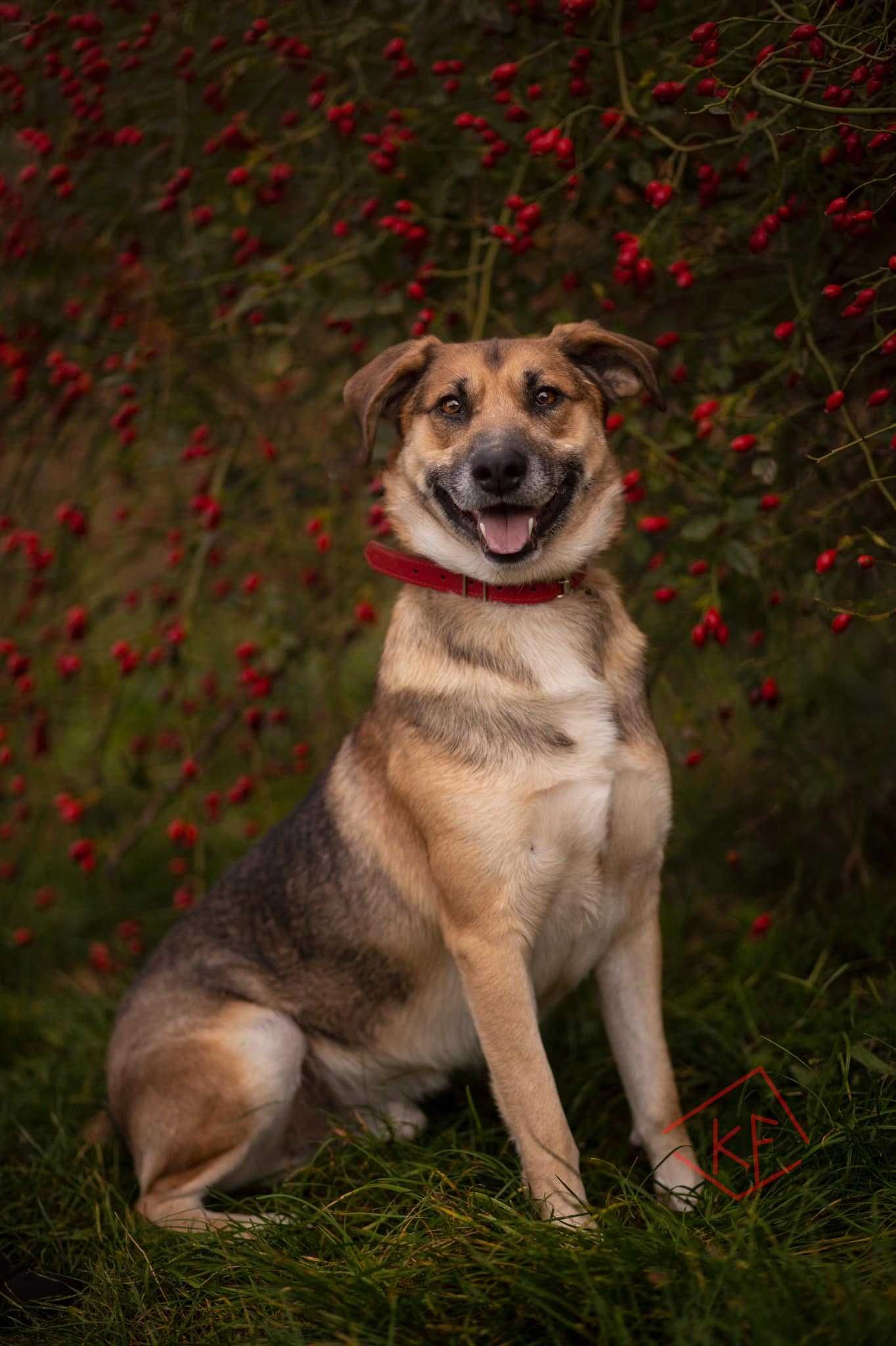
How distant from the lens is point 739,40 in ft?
11.4

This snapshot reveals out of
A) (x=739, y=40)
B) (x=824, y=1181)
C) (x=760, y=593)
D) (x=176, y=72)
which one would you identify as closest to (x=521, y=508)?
(x=760, y=593)

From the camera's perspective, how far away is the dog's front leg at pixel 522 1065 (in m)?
2.97

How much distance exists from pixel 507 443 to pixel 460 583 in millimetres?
413

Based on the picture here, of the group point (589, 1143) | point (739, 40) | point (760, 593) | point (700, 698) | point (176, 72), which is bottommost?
point (589, 1143)

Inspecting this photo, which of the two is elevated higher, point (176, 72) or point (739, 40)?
point (176, 72)

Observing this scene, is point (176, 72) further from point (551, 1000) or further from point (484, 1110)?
point (484, 1110)

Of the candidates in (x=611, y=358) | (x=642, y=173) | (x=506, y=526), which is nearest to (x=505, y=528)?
(x=506, y=526)

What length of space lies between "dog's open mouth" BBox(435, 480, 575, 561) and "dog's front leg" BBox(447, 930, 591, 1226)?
3.26 feet

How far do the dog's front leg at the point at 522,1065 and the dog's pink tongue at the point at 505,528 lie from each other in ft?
3.27

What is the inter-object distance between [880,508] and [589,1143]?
85.4 inches

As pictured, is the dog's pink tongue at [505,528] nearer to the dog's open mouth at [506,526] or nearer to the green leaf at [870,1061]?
the dog's open mouth at [506,526]

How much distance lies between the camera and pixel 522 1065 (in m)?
2.98

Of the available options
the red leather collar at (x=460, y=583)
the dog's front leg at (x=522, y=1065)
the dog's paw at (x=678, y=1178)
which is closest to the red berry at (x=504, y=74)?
the red leather collar at (x=460, y=583)

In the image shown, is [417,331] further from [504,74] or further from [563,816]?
[563,816]
